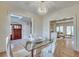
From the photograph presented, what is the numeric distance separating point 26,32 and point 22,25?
116 millimetres

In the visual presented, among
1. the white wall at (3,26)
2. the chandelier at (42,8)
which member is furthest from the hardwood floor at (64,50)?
the white wall at (3,26)

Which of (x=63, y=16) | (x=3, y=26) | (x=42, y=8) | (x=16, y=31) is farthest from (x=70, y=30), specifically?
(x=3, y=26)

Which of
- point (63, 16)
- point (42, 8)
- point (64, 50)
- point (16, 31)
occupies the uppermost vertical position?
point (42, 8)

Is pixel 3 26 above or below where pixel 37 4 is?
below

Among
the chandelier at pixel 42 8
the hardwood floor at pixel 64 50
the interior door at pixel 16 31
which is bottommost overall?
Result: the hardwood floor at pixel 64 50

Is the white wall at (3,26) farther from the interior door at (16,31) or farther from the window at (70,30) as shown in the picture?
the window at (70,30)

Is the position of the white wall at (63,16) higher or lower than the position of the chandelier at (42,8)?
lower

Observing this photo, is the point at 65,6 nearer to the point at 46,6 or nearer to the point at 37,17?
the point at 46,6

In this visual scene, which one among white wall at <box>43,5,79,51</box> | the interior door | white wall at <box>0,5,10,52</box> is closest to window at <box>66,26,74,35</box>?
white wall at <box>43,5,79,51</box>

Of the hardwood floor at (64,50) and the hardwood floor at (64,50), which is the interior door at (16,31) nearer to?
the hardwood floor at (64,50)

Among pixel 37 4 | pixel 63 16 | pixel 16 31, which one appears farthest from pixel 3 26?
pixel 63 16

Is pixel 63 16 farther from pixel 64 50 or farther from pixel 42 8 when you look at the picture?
pixel 64 50

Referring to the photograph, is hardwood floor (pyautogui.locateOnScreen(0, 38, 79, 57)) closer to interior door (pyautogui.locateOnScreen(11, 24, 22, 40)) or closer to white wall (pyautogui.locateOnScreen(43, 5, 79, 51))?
white wall (pyautogui.locateOnScreen(43, 5, 79, 51))

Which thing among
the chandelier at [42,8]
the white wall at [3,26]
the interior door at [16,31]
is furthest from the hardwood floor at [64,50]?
the chandelier at [42,8]
